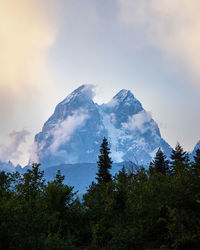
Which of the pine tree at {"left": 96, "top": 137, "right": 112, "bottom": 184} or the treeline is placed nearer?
the treeline

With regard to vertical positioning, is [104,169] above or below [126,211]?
above

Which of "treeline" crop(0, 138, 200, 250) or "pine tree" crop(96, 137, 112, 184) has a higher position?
"pine tree" crop(96, 137, 112, 184)

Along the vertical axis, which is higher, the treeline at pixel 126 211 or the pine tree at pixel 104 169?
the pine tree at pixel 104 169

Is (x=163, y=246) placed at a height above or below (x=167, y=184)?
below

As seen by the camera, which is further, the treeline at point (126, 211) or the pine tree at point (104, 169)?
the pine tree at point (104, 169)

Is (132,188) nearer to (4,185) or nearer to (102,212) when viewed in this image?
(102,212)

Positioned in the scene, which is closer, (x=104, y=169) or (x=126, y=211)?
(x=126, y=211)

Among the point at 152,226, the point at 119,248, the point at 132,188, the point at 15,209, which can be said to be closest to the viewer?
the point at 15,209

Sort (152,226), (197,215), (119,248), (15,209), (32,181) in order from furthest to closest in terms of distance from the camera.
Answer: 1. (32,181)
2. (152,226)
3. (197,215)
4. (119,248)
5. (15,209)

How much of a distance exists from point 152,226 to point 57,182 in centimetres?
615

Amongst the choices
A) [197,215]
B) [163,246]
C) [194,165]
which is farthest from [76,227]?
[194,165]

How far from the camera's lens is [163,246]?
15070 millimetres

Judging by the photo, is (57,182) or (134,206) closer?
(134,206)

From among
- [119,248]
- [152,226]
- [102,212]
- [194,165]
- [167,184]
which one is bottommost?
[119,248]
